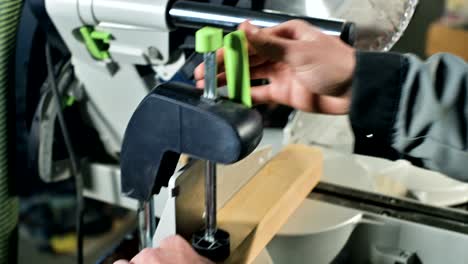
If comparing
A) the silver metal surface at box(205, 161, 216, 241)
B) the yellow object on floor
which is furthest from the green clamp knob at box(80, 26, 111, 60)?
the yellow object on floor

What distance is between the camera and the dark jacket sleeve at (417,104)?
636 millimetres

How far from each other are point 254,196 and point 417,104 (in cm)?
22

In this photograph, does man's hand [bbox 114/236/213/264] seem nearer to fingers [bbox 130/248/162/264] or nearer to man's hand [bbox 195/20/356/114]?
fingers [bbox 130/248/162/264]

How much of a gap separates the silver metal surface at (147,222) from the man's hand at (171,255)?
41mm

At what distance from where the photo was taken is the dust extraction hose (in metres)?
0.85

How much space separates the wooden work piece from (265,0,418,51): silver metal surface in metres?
0.17

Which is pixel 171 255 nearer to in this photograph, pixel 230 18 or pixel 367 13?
pixel 230 18

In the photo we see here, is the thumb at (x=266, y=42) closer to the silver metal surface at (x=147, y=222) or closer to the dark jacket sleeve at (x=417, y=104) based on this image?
the dark jacket sleeve at (x=417, y=104)

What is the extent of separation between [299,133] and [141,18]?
32 centimetres

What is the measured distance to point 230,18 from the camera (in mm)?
718

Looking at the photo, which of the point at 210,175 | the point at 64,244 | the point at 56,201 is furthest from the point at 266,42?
the point at 64,244

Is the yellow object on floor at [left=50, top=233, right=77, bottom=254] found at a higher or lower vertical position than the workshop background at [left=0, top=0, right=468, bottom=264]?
lower

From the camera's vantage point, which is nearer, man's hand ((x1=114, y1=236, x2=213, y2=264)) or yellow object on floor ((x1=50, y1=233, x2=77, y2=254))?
man's hand ((x1=114, y1=236, x2=213, y2=264))

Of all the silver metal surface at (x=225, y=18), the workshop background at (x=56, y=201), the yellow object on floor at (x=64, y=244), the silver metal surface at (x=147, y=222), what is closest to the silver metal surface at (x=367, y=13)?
the silver metal surface at (x=225, y=18)
